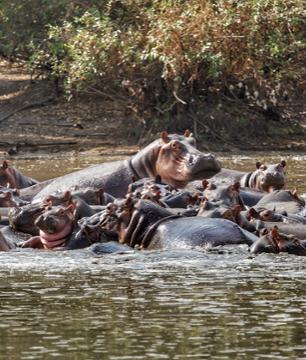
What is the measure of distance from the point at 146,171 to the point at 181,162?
0.44m

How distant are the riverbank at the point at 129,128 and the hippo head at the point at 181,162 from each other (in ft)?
28.9

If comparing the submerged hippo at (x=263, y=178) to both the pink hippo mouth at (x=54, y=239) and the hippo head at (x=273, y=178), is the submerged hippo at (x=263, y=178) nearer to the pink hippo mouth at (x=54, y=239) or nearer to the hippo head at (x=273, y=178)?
the hippo head at (x=273, y=178)

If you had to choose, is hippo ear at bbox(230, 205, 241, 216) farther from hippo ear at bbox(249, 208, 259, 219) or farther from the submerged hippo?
the submerged hippo

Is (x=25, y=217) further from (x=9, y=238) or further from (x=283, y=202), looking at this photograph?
(x=283, y=202)

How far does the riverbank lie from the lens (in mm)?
23891

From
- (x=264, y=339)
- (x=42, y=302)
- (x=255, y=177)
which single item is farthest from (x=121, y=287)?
(x=255, y=177)

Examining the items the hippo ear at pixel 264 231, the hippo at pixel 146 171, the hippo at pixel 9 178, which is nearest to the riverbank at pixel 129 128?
the hippo at pixel 9 178

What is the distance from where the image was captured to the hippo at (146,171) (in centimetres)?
1395

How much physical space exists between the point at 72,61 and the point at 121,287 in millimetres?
16293

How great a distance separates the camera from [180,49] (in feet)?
75.4

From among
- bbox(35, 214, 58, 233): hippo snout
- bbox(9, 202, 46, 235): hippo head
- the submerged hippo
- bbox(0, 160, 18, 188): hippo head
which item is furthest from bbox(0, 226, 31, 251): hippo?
bbox(0, 160, 18, 188): hippo head

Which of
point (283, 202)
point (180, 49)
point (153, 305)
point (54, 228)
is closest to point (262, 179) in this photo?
point (283, 202)

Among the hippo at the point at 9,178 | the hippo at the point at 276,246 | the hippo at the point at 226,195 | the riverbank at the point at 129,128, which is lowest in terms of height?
the riverbank at the point at 129,128

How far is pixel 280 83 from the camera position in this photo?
24.3m
